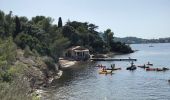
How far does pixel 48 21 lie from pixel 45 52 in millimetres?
20253

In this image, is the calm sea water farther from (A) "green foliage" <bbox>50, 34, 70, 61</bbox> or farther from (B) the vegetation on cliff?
(A) "green foliage" <bbox>50, 34, 70, 61</bbox>

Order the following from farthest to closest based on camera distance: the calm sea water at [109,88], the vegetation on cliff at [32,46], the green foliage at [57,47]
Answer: the green foliage at [57,47] → the calm sea water at [109,88] → the vegetation on cliff at [32,46]

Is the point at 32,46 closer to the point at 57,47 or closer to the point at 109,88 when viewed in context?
the point at 57,47

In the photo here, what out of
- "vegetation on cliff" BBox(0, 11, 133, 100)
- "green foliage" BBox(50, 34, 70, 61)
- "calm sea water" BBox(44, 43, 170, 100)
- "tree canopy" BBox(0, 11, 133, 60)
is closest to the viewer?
"vegetation on cliff" BBox(0, 11, 133, 100)

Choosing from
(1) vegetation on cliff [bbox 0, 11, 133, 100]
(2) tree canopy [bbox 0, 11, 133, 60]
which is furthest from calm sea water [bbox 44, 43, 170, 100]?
(2) tree canopy [bbox 0, 11, 133, 60]

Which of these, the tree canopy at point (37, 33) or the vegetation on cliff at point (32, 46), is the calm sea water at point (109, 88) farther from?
the tree canopy at point (37, 33)

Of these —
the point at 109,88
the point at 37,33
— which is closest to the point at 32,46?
the point at 37,33

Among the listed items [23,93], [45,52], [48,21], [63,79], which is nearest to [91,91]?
[63,79]

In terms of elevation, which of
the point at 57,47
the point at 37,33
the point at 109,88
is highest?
the point at 37,33

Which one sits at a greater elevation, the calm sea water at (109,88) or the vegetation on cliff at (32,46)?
the vegetation on cliff at (32,46)

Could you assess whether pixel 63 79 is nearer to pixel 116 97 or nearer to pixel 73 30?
pixel 116 97

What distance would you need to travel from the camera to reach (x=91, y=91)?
61.2 meters

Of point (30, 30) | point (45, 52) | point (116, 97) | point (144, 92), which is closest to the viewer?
point (116, 97)

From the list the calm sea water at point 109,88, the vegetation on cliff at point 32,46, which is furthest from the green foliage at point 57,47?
the calm sea water at point 109,88
